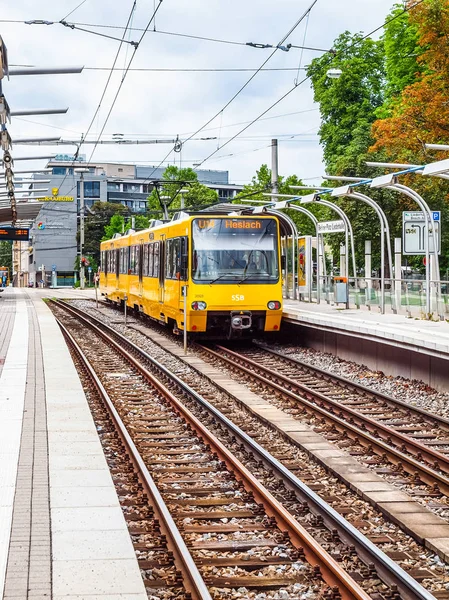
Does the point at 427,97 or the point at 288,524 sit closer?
the point at 288,524

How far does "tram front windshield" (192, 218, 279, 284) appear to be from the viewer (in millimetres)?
20172

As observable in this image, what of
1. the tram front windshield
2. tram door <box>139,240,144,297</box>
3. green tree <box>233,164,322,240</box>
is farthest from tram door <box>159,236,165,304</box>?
green tree <box>233,164,322,240</box>

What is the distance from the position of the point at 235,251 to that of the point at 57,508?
1343cm

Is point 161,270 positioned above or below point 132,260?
below

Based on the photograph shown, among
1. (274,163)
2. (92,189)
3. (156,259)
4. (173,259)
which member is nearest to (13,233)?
(274,163)

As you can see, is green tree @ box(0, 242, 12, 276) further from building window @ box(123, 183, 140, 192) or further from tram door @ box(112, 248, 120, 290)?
tram door @ box(112, 248, 120, 290)

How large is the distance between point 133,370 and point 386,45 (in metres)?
27.6

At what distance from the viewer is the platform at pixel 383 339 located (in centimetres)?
1463

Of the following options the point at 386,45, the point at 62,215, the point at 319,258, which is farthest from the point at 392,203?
the point at 62,215

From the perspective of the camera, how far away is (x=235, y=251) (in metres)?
20.3

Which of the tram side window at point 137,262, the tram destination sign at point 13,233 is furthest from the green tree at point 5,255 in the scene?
the tram side window at point 137,262

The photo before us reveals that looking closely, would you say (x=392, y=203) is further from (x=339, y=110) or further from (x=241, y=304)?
(x=241, y=304)

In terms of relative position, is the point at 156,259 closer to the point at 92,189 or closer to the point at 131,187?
the point at 92,189

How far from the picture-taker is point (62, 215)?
4168 inches
